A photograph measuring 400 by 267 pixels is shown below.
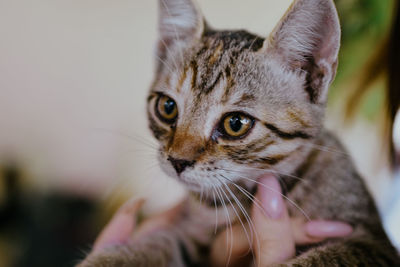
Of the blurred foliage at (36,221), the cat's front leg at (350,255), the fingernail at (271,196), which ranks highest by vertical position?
the fingernail at (271,196)

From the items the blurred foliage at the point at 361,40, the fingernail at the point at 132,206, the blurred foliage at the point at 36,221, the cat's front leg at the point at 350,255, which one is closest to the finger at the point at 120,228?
the fingernail at the point at 132,206

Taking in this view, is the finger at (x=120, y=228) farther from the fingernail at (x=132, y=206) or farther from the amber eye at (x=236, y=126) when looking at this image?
the amber eye at (x=236, y=126)

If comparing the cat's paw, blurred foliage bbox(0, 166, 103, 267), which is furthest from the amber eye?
blurred foliage bbox(0, 166, 103, 267)

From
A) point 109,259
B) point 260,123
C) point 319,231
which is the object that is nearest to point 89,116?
point 109,259

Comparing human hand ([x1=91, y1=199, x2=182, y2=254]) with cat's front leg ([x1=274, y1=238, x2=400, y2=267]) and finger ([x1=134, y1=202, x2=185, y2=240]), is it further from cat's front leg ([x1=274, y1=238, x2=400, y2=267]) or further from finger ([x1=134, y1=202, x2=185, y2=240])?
cat's front leg ([x1=274, y1=238, x2=400, y2=267])

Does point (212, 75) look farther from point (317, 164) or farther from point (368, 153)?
point (368, 153)
